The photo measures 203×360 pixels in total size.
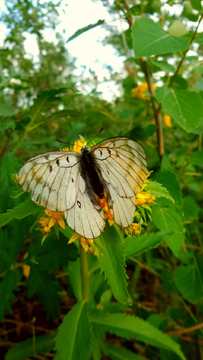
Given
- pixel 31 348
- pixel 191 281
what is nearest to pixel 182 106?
pixel 191 281

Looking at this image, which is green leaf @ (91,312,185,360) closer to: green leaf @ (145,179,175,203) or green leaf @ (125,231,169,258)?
green leaf @ (125,231,169,258)

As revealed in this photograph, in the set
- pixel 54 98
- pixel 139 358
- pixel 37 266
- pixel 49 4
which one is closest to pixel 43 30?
pixel 49 4

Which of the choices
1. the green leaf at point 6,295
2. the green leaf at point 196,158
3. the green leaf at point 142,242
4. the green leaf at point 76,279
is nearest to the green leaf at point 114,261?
the green leaf at point 142,242

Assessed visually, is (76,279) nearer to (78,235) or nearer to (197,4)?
(78,235)

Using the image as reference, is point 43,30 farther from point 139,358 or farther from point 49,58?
point 139,358

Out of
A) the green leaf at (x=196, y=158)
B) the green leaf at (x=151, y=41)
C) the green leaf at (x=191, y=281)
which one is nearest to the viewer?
the green leaf at (x=151, y=41)

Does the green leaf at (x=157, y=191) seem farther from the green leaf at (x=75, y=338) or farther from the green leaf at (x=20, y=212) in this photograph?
the green leaf at (x=75, y=338)
